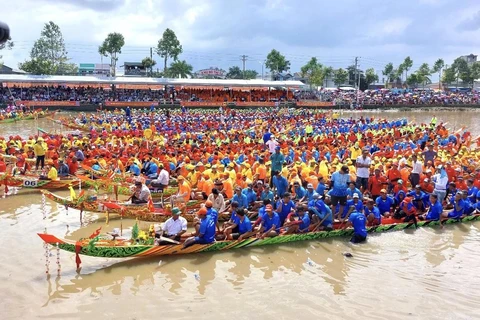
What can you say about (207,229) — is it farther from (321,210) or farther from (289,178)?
(289,178)

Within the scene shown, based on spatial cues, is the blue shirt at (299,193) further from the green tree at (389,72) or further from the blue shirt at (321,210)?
the green tree at (389,72)

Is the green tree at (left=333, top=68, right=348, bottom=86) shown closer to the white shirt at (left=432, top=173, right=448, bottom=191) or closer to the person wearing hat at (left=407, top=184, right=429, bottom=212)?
the white shirt at (left=432, top=173, right=448, bottom=191)

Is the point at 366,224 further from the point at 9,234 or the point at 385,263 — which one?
the point at 9,234

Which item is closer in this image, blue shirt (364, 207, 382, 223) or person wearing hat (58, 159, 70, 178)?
blue shirt (364, 207, 382, 223)

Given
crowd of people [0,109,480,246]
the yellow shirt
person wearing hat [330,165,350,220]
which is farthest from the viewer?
the yellow shirt

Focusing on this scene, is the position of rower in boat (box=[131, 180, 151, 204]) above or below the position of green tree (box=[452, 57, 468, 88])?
below

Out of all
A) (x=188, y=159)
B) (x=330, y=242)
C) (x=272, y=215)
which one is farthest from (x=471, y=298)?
(x=188, y=159)

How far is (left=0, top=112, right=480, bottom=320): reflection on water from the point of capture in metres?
6.71

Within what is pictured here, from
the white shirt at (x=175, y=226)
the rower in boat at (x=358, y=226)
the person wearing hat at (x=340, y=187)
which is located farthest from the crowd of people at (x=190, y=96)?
the rower in boat at (x=358, y=226)

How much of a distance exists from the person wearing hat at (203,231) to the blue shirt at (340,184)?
10.1ft

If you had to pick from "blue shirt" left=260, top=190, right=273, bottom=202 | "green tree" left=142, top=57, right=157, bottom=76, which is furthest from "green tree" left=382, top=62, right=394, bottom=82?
"blue shirt" left=260, top=190, right=273, bottom=202

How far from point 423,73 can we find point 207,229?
78440 millimetres

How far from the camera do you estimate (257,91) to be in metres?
47.3

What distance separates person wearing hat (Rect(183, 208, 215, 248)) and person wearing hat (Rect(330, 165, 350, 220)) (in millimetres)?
3028
